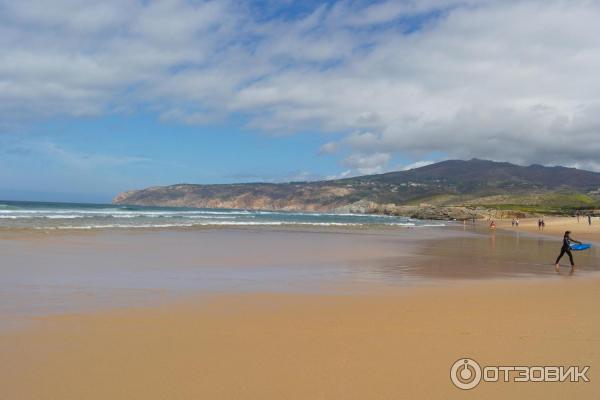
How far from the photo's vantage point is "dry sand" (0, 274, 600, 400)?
4.59 meters

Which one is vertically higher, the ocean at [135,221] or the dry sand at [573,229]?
A: the ocean at [135,221]

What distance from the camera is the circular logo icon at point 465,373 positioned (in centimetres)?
481

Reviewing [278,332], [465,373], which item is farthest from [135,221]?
[465,373]

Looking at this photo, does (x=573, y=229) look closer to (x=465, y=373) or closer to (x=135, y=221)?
(x=135, y=221)

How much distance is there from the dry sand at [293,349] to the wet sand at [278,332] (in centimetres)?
2

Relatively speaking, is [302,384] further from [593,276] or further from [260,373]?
[593,276]

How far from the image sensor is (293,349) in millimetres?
5746

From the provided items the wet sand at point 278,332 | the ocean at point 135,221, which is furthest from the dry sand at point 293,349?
the ocean at point 135,221

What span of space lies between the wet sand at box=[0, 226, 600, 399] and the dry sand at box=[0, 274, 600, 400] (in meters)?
0.02

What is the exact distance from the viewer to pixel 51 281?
10609 millimetres

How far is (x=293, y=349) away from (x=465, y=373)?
6.41ft

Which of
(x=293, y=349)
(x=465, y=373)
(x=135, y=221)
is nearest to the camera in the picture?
(x=465, y=373)

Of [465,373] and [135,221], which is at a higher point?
[135,221]

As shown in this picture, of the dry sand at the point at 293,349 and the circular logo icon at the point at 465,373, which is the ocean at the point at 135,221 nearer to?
the dry sand at the point at 293,349
